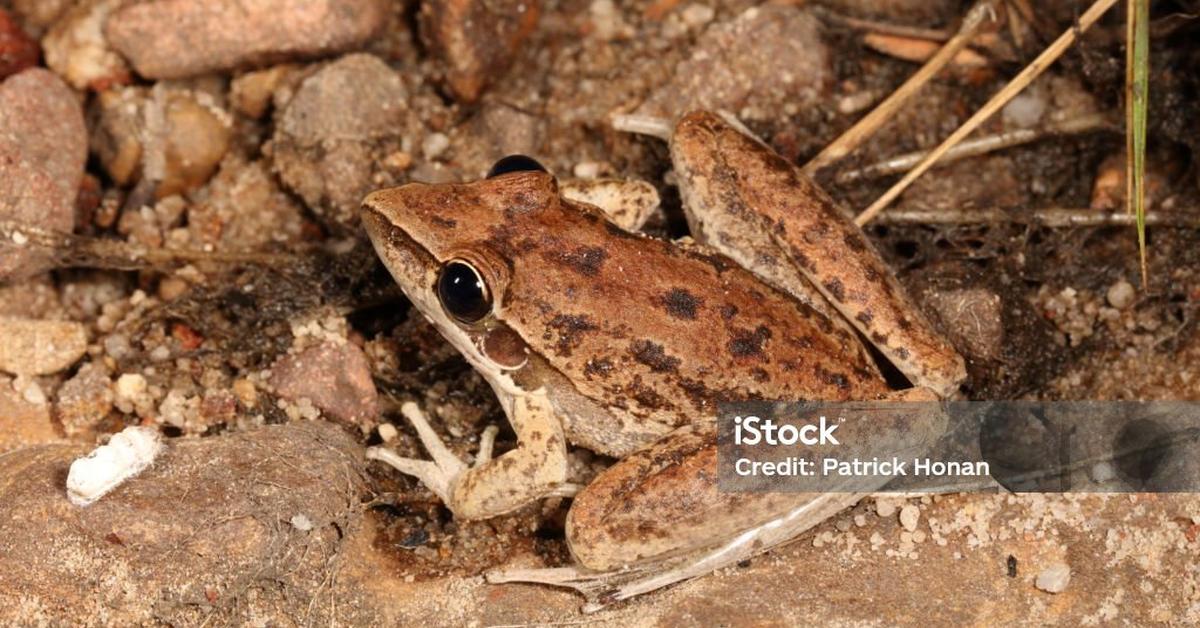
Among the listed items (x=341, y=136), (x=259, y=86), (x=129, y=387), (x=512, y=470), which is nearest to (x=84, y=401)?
(x=129, y=387)

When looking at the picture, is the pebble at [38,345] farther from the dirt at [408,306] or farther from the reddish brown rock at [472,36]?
the reddish brown rock at [472,36]

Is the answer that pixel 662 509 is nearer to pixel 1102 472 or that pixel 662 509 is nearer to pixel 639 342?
pixel 639 342

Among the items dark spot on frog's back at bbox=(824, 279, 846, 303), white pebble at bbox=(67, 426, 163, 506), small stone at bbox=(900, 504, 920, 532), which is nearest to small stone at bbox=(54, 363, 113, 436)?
white pebble at bbox=(67, 426, 163, 506)

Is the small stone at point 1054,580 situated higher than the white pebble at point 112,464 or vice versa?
the white pebble at point 112,464

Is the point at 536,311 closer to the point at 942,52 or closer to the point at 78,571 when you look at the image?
the point at 78,571

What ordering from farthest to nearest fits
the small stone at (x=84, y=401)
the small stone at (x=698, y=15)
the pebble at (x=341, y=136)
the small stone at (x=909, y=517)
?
the small stone at (x=698, y=15) < the pebble at (x=341, y=136) < the small stone at (x=84, y=401) < the small stone at (x=909, y=517)

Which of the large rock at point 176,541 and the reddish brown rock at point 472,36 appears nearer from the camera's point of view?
the large rock at point 176,541

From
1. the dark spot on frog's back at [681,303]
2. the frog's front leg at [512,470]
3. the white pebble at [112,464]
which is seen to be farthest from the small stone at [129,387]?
the dark spot on frog's back at [681,303]
